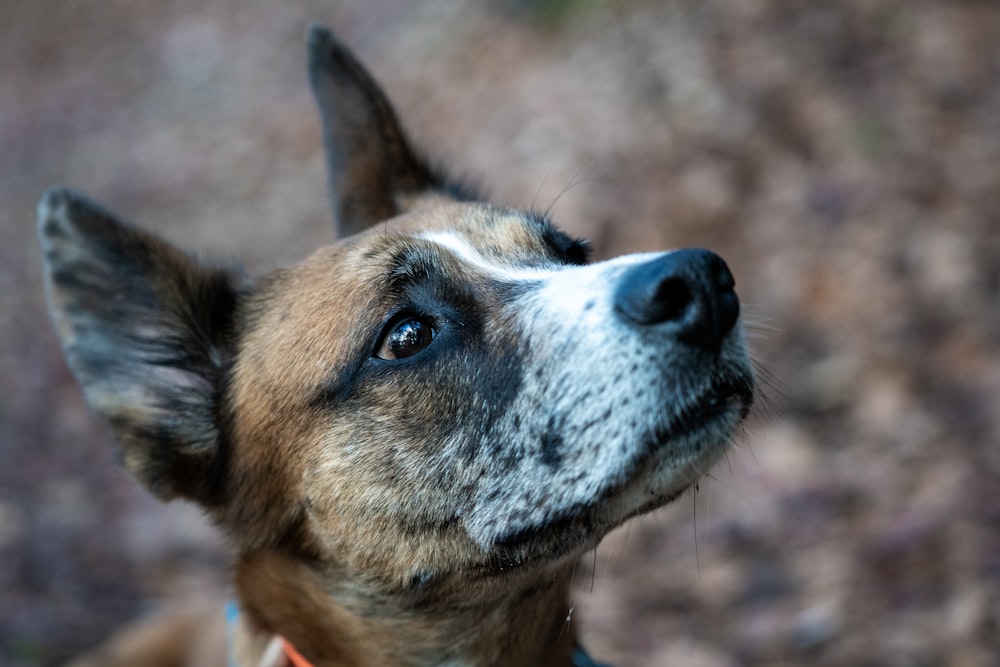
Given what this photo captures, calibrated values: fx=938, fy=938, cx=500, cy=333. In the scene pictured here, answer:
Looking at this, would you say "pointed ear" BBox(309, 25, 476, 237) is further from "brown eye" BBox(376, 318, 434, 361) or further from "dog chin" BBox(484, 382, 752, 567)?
"dog chin" BBox(484, 382, 752, 567)

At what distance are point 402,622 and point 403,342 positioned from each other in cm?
88

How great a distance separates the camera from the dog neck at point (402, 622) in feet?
9.50

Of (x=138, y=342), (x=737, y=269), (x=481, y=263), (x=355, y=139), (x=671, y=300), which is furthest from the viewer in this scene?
(x=737, y=269)

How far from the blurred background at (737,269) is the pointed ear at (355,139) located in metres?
0.81

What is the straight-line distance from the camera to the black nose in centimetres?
242

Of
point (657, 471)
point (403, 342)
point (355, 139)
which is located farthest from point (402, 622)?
point (355, 139)

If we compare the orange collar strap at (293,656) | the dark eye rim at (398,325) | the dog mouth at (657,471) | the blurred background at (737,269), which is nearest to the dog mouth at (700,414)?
the dog mouth at (657,471)

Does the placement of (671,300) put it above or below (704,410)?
above

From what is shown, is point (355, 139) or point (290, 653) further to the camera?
point (355, 139)

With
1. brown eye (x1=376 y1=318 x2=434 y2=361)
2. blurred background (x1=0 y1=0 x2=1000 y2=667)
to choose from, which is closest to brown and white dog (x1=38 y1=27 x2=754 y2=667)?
brown eye (x1=376 y1=318 x2=434 y2=361)

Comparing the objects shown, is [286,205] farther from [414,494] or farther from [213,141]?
[414,494]

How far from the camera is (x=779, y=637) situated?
4539mm

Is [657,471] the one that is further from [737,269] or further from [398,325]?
[737,269]

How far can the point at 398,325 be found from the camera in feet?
9.41
